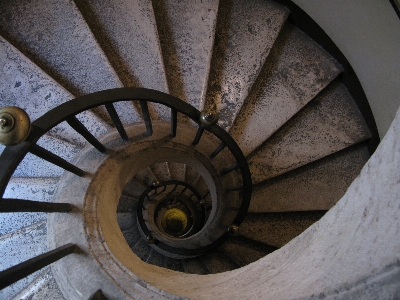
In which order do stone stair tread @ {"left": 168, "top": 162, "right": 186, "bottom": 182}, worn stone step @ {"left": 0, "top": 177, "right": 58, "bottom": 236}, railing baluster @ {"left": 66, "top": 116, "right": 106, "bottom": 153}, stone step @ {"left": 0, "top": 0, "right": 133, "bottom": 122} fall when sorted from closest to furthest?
1. railing baluster @ {"left": 66, "top": 116, "right": 106, "bottom": 153}
2. worn stone step @ {"left": 0, "top": 177, "right": 58, "bottom": 236}
3. stone step @ {"left": 0, "top": 0, "right": 133, "bottom": 122}
4. stone stair tread @ {"left": 168, "top": 162, "right": 186, "bottom": 182}

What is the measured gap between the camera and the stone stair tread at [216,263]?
14.6 ft

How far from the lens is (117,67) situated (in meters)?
3.37

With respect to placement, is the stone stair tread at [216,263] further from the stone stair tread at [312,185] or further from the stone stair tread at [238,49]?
the stone stair tread at [238,49]

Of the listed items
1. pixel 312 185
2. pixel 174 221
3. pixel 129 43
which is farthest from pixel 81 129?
pixel 174 221

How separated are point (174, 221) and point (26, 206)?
5.53 metres

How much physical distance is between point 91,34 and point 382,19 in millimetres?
2761

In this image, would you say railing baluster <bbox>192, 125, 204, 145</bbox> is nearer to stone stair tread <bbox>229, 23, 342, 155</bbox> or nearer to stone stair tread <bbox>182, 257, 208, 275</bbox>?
stone stair tread <bbox>229, 23, 342, 155</bbox>

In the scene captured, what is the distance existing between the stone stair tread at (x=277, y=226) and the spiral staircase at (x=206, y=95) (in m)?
0.01

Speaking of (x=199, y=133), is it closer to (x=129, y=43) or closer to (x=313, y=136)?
(x=129, y=43)

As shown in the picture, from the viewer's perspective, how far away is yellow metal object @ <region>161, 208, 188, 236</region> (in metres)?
6.87

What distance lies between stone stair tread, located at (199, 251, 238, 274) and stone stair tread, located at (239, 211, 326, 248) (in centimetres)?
47

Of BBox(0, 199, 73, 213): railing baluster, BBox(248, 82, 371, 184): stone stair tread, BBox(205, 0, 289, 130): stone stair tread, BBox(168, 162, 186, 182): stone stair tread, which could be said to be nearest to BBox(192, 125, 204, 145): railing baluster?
BBox(205, 0, 289, 130): stone stair tread

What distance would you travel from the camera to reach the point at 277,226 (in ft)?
14.0

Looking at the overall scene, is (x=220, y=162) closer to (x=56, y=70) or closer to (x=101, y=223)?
(x=101, y=223)
